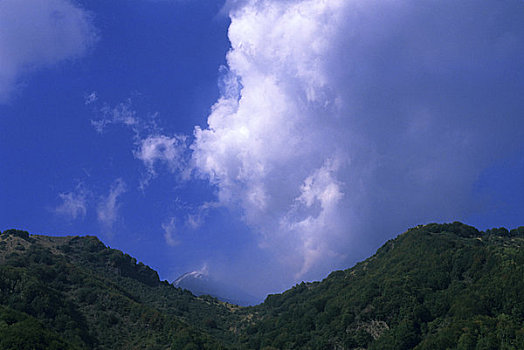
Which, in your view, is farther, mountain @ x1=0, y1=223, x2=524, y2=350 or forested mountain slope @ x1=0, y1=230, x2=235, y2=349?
mountain @ x1=0, y1=223, x2=524, y2=350

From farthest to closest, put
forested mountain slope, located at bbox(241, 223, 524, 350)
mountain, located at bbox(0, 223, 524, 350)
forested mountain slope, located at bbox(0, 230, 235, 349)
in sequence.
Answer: forested mountain slope, located at bbox(241, 223, 524, 350)
mountain, located at bbox(0, 223, 524, 350)
forested mountain slope, located at bbox(0, 230, 235, 349)

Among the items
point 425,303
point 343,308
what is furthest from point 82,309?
point 425,303

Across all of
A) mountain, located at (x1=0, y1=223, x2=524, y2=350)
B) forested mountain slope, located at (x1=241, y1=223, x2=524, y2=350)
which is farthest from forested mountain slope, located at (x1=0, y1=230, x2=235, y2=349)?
forested mountain slope, located at (x1=241, y1=223, x2=524, y2=350)

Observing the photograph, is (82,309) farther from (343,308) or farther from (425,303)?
(425,303)

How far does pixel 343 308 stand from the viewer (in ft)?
251

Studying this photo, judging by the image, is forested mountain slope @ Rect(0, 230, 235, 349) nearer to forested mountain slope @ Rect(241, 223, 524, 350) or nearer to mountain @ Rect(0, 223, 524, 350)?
mountain @ Rect(0, 223, 524, 350)

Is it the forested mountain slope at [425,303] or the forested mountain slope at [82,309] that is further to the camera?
the forested mountain slope at [425,303]

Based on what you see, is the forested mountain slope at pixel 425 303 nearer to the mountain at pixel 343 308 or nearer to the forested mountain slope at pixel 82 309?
the mountain at pixel 343 308

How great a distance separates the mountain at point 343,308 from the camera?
52406 mm

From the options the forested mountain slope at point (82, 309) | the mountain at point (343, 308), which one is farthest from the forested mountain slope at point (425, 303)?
the forested mountain slope at point (82, 309)

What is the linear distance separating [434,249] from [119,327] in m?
63.9

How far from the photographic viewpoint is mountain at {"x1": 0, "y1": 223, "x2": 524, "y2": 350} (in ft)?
172

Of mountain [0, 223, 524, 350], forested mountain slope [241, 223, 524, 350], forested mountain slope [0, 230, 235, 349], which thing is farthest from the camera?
forested mountain slope [241, 223, 524, 350]

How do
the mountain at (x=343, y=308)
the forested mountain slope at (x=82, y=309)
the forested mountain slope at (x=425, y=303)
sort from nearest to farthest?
the forested mountain slope at (x=82, y=309) < the mountain at (x=343, y=308) < the forested mountain slope at (x=425, y=303)
